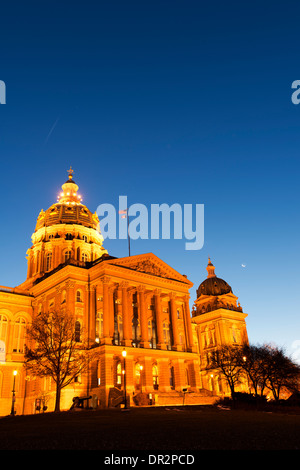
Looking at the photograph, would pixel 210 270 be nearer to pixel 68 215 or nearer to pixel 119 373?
pixel 68 215

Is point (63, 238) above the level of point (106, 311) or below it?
above

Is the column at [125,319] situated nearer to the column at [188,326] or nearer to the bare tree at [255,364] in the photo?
the column at [188,326]

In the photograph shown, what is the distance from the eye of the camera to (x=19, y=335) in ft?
215

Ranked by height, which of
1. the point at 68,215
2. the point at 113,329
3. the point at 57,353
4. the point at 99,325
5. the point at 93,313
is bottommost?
the point at 57,353

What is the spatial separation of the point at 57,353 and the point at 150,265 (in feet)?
82.1

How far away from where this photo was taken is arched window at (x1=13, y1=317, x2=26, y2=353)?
2522 inches

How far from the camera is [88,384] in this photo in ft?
179

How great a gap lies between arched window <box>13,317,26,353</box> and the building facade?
0.06 meters

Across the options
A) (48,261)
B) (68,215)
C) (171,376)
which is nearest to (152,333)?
(171,376)

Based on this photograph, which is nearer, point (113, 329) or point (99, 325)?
point (113, 329)
